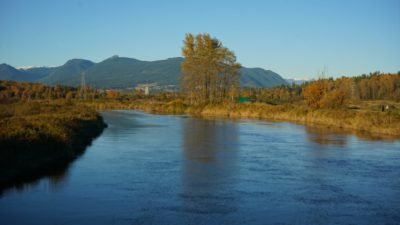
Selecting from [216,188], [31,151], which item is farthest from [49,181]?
[216,188]

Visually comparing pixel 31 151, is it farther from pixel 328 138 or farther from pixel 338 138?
pixel 338 138

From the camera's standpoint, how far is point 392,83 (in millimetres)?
87188

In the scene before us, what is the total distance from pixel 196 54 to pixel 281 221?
2276 inches

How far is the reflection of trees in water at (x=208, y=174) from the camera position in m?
12.7

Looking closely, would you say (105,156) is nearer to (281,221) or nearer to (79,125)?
(79,125)

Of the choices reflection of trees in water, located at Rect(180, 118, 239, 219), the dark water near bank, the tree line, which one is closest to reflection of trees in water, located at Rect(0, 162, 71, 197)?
the dark water near bank

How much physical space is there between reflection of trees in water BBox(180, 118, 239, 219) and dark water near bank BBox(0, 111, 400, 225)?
33mm

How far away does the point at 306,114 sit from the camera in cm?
4891

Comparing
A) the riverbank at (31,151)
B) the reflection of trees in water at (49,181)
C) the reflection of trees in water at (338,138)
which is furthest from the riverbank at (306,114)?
the reflection of trees in water at (49,181)

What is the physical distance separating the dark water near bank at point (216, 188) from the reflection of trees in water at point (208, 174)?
33mm

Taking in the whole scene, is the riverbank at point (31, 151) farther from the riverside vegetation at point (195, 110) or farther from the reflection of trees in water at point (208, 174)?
the reflection of trees in water at point (208, 174)

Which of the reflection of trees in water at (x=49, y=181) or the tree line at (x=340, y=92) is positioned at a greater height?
the tree line at (x=340, y=92)

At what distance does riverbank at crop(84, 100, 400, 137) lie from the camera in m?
36.2

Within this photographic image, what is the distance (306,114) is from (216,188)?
3583cm
